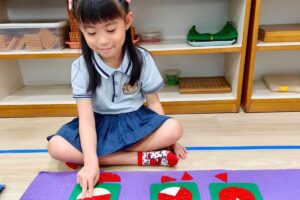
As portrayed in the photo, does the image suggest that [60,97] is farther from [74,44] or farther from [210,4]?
[210,4]

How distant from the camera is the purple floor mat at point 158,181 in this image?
0.69m

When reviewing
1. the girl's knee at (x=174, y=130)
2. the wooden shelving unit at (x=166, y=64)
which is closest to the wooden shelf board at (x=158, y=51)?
the wooden shelving unit at (x=166, y=64)

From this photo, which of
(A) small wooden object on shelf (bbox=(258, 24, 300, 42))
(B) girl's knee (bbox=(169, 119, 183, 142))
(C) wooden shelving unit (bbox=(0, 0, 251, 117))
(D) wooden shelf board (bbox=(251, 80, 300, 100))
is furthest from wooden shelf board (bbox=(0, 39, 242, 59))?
(B) girl's knee (bbox=(169, 119, 183, 142))

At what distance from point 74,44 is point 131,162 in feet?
1.79

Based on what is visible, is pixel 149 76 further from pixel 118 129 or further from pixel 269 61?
pixel 269 61

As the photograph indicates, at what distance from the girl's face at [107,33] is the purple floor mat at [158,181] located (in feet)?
1.13

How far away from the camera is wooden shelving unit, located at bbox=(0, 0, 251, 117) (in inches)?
42.6

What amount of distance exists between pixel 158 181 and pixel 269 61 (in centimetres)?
88

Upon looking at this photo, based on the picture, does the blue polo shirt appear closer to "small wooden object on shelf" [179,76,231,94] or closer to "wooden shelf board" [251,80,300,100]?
"small wooden object on shelf" [179,76,231,94]


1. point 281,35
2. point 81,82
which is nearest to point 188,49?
point 281,35

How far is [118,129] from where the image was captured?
83 cm

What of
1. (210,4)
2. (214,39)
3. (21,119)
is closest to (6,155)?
(21,119)

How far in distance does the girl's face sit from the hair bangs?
12 mm

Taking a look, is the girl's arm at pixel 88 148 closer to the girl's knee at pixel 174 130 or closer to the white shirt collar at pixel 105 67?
the white shirt collar at pixel 105 67
